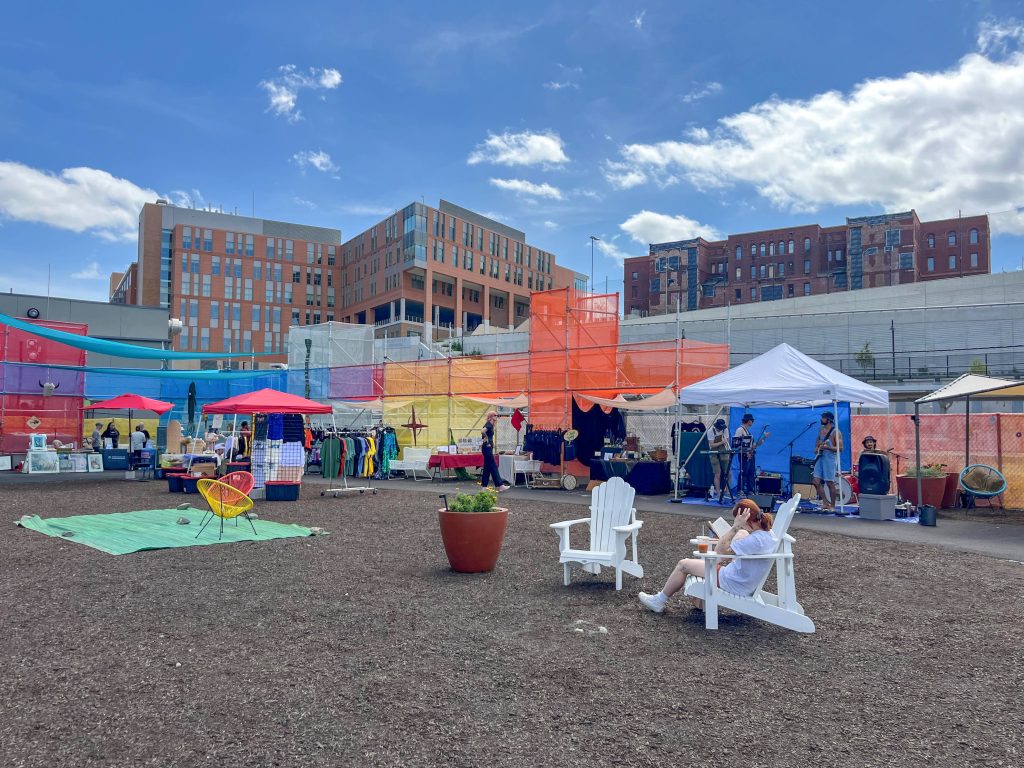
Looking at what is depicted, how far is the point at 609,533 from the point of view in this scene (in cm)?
735

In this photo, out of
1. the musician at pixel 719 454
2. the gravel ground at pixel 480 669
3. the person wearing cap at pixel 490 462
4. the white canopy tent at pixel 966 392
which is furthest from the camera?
the person wearing cap at pixel 490 462

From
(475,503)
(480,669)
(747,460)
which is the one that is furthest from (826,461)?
(480,669)

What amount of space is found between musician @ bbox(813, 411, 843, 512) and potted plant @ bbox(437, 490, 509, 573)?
832 centimetres

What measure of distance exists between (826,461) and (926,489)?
A: 200 cm

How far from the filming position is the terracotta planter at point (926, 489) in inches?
555

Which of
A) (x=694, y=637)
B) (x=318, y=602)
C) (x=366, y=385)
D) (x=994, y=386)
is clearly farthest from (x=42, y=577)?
(x=366, y=385)

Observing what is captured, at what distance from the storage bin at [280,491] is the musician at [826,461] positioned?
397 inches

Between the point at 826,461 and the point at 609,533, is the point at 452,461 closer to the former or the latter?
the point at 826,461

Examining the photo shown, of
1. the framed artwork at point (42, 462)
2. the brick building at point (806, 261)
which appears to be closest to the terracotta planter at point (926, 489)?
the framed artwork at point (42, 462)

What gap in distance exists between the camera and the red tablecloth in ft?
65.4

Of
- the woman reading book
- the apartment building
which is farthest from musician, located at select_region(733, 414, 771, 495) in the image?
the apartment building

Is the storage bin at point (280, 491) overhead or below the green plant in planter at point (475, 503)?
below

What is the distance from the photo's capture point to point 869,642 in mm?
5277

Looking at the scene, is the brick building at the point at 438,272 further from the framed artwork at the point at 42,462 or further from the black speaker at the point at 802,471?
the black speaker at the point at 802,471
